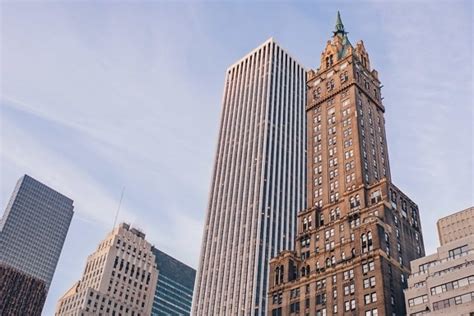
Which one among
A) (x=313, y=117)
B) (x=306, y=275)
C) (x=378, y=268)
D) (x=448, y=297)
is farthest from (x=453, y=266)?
(x=313, y=117)

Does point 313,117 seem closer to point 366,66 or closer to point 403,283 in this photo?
point 366,66

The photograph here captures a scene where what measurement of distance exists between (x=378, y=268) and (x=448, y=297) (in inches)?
829

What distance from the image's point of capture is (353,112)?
526 ft

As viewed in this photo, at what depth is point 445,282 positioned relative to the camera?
332 ft

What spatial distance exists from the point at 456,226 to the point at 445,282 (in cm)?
2316

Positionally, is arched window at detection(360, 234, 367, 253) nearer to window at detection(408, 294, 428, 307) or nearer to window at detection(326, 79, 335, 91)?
window at detection(408, 294, 428, 307)

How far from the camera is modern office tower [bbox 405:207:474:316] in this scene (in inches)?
3819

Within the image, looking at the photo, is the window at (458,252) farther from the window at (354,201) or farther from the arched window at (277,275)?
the arched window at (277,275)

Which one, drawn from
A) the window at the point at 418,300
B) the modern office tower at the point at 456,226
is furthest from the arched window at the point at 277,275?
the modern office tower at the point at 456,226

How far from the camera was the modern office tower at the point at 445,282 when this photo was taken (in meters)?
97.0

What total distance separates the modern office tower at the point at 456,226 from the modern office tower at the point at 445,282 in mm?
3285

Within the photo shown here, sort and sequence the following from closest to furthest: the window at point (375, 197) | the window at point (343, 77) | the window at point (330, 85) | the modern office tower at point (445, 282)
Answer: the modern office tower at point (445, 282), the window at point (375, 197), the window at point (343, 77), the window at point (330, 85)

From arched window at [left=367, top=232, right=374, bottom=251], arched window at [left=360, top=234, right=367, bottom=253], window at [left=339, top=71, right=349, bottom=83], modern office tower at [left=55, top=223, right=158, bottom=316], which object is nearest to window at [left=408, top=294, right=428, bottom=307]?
arched window at [left=367, top=232, right=374, bottom=251]

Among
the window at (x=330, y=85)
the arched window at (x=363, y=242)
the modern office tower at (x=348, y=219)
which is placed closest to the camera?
the modern office tower at (x=348, y=219)
